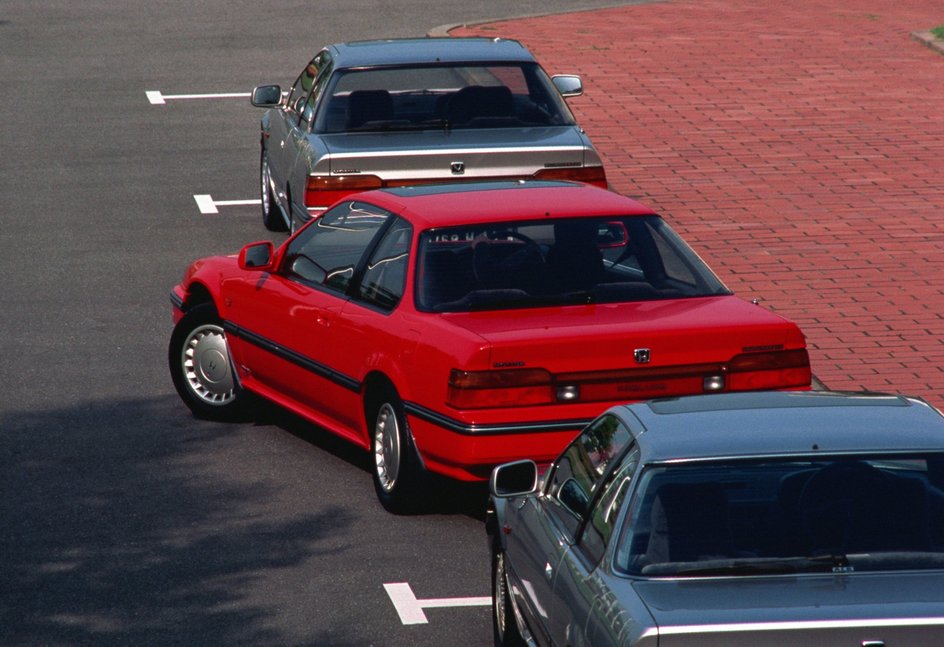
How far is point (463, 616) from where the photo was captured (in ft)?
24.9

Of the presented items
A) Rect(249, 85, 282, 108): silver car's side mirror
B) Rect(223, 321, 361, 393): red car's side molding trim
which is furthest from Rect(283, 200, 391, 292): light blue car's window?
Rect(249, 85, 282, 108): silver car's side mirror

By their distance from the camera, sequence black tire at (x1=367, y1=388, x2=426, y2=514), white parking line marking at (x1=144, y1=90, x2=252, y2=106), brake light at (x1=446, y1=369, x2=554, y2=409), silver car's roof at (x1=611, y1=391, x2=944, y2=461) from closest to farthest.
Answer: silver car's roof at (x1=611, y1=391, x2=944, y2=461) → brake light at (x1=446, y1=369, x2=554, y2=409) → black tire at (x1=367, y1=388, x2=426, y2=514) → white parking line marking at (x1=144, y1=90, x2=252, y2=106)

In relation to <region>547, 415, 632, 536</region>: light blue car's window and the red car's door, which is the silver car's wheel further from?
<region>547, 415, 632, 536</region>: light blue car's window

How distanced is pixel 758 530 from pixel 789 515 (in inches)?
4.5

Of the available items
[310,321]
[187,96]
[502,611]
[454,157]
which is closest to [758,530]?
[502,611]

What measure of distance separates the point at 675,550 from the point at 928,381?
231 inches

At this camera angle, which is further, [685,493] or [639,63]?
[639,63]

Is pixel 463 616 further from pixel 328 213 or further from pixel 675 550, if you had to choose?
pixel 328 213

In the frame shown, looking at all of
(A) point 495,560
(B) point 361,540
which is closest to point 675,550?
(A) point 495,560

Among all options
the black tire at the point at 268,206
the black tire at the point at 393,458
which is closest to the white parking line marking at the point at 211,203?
the black tire at the point at 268,206

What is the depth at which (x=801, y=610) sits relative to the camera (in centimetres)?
481

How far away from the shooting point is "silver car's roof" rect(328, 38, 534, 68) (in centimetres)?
1384

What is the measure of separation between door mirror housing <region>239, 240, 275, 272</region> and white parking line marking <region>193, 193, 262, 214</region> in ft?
21.7

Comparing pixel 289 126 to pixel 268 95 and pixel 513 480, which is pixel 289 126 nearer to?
pixel 268 95
